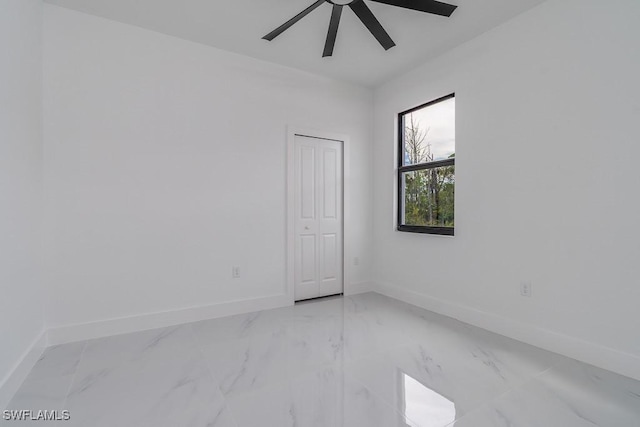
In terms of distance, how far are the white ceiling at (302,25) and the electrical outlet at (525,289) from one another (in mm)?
2296

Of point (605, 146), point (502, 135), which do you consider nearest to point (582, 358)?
point (605, 146)

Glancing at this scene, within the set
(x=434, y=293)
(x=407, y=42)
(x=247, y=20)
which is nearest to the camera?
(x=247, y=20)

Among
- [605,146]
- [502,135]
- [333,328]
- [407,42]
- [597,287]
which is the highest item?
[407,42]

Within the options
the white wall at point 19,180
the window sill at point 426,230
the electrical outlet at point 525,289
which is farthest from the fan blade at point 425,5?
the white wall at point 19,180

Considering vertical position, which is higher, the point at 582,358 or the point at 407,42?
the point at 407,42

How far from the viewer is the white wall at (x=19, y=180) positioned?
176 cm

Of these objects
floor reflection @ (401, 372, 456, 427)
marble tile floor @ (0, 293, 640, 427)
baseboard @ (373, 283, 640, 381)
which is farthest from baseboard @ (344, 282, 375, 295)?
floor reflection @ (401, 372, 456, 427)

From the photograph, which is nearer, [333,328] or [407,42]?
[333,328]

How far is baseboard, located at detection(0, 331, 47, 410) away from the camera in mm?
1729

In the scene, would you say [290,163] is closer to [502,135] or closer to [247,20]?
[247,20]

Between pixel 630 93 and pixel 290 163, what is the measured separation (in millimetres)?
2894

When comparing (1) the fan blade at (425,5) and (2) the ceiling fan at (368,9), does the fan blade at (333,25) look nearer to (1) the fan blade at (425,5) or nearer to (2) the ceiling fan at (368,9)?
(2) the ceiling fan at (368,9)

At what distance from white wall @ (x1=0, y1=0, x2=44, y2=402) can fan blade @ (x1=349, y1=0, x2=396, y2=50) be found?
2091 millimetres

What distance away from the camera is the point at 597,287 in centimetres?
226
